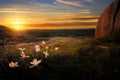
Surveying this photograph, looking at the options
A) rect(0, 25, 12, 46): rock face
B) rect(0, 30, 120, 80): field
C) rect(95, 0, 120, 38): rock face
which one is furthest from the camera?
rect(0, 25, 12, 46): rock face

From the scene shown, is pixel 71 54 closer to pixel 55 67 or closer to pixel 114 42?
pixel 55 67

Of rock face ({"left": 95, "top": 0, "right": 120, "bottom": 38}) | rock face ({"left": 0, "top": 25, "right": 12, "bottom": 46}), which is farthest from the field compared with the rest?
rock face ({"left": 0, "top": 25, "right": 12, "bottom": 46})

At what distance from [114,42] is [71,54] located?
241 centimetres

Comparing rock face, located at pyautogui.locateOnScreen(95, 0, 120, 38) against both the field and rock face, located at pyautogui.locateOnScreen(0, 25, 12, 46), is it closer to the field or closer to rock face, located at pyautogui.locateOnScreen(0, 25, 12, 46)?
the field

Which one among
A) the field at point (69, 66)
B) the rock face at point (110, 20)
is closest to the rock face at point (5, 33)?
the rock face at point (110, 20)

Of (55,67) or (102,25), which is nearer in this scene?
(55,67)

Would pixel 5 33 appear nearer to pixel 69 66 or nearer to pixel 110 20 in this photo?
pixel 110 20

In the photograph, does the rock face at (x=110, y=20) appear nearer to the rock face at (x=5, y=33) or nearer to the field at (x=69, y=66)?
→ the field at (x=69, y=66)

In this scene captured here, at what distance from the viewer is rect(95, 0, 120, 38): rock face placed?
1287 cm

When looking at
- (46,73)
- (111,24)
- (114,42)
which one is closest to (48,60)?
(46,73)

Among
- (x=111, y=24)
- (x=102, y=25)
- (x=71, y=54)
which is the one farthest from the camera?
(x=102, y=25)

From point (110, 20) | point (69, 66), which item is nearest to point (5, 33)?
point (110, 20)

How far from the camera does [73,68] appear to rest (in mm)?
7008

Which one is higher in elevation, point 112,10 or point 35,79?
point 112,10
